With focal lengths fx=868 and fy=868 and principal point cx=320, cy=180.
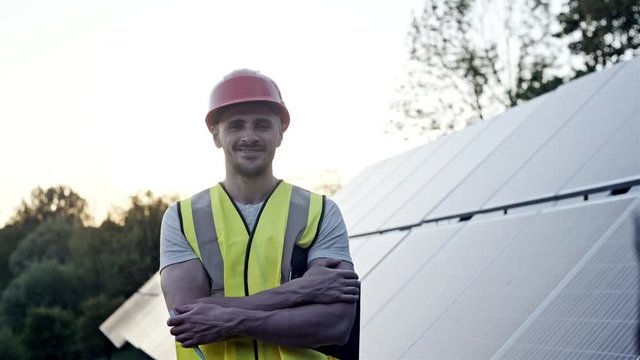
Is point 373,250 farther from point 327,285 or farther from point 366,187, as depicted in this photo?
point 327,285

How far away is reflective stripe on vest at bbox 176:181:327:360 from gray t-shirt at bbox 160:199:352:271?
2 cm

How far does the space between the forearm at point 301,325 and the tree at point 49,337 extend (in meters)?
30.5

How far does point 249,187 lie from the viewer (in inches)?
106

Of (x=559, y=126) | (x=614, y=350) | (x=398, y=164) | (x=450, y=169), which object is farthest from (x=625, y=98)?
(x=398, y=164)

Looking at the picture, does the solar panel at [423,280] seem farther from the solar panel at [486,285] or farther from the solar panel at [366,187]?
the solar panel at [366,187]

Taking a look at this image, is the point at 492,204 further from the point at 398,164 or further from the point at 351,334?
the point at 398,164

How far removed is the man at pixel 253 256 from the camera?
247 centimetres

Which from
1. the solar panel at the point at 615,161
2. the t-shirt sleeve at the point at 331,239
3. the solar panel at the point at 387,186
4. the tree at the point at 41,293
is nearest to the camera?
the t-shirt sleeve at the point at 331,239

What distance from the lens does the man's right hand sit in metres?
2.50

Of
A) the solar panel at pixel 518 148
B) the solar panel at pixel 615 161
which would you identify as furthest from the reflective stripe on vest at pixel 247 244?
the solar panel at pixel 518 148

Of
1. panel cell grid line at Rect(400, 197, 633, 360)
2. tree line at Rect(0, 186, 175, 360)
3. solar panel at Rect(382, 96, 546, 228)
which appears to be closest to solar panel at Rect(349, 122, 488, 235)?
solar panel at Rect(382, 96, 546, 228)

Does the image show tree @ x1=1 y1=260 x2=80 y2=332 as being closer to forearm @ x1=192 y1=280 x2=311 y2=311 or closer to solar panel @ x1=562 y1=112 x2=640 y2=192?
solar panel @ x1=562 y1=112 x2=640 y2=192

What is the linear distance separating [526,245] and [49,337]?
97.4 feet

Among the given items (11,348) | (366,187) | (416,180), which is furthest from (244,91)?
(11,348)
